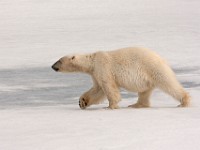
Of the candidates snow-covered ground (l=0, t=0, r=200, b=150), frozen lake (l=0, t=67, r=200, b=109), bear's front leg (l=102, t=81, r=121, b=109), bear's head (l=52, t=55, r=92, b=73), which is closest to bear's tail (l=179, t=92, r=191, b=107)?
snow-covered ground (l=0, t=0, r=200, b=150)

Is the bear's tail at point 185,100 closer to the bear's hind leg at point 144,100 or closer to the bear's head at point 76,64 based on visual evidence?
the bear's hind leg at point 144,100

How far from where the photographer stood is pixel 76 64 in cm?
703

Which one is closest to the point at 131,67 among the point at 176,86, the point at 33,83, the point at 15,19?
the point at 176,86

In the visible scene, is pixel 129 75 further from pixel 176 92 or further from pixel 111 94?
pixel 176 92

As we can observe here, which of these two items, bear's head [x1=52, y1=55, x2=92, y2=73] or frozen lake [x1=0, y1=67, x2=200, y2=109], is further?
frozen lake [x1=0, y1=67, x2=200, y2=109]

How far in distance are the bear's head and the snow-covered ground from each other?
18.4 inches

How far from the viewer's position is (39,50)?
14438 mm

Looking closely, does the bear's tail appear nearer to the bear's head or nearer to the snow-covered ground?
the snow-covered ground

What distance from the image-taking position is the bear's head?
6934 millimetres

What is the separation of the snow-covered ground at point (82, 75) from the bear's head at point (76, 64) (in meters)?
0.47

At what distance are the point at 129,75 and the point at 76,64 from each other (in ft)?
2.31

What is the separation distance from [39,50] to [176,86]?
823cm

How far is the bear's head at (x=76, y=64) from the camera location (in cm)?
693

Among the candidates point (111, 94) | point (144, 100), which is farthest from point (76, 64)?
point (144, 100)
